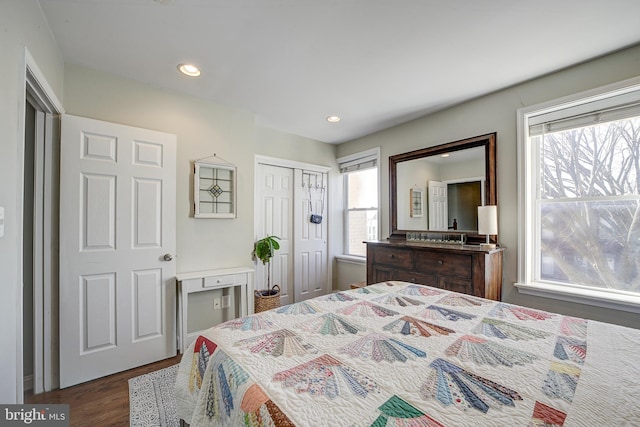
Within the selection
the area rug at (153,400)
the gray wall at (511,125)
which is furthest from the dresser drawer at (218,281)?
the gray wall at (511,125)

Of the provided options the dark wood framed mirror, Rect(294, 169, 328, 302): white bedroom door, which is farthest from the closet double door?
the dark wood framed mirror

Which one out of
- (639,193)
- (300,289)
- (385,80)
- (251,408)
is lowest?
(300,289)

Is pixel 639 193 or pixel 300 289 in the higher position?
pixel 639 193

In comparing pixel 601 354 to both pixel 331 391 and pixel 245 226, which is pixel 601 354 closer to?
pixel 331 391

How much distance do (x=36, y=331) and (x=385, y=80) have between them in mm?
3351

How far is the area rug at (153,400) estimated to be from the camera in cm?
168

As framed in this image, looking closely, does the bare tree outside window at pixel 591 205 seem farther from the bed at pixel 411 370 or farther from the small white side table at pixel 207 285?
the small white side table at pixel 207 285

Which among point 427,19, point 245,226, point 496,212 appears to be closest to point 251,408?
point 427,19

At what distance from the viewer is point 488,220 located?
246cm

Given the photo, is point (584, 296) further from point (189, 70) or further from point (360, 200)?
point (189, 70)

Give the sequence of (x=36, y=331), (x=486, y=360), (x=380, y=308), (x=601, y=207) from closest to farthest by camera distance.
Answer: (x=486, y=360) < (x=380, y=308) < (x=36, y=331) < (x=601, y=207)

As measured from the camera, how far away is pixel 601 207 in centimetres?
213

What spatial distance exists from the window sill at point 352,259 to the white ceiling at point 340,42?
2282 millimetres

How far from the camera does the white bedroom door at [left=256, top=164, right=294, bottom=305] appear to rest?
3.60m
